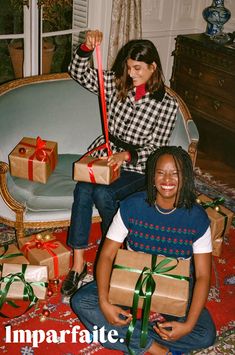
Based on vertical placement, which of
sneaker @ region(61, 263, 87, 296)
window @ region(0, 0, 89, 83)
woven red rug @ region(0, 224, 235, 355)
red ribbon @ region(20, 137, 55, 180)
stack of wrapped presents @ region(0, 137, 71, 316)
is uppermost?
window @ region(0, 0, 89, 83)

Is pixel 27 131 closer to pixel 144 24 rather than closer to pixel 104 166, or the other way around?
pixel 104 166

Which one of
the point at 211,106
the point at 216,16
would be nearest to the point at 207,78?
the point at 211,106

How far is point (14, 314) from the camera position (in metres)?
2.74

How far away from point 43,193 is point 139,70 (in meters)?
0.95

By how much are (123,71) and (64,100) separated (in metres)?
0.64

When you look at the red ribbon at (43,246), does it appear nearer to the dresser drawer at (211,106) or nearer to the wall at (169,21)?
the dresser drawer at (211,106)

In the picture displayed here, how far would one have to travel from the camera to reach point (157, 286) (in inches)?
83.7

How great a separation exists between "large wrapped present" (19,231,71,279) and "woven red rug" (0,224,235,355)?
4.1 inches

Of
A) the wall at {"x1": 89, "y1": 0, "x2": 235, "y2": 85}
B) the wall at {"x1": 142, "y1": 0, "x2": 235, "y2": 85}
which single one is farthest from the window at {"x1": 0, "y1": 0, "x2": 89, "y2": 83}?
the wall at {"x1": 142, "y1": 0, "x2": 235, "y2": 85}

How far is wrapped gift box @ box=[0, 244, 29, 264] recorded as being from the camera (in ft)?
9.22

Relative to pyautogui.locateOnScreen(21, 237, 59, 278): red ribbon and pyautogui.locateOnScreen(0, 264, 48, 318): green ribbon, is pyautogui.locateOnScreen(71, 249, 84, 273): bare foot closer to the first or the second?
pyautogui.locateOnScreen(21, 237, 59, 278): red ribbon

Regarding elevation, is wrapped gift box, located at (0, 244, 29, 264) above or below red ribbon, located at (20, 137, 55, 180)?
below

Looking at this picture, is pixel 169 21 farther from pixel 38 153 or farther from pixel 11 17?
pixel 38 153

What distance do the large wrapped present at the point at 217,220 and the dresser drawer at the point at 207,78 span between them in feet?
5.77
